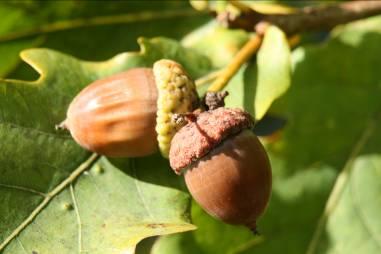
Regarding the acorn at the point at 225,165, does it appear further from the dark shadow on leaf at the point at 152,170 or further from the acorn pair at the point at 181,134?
the dark shadow on leaf at the point at 152,170

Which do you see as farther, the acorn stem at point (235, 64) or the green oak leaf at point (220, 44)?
the green oak leaf at point (220, 44)

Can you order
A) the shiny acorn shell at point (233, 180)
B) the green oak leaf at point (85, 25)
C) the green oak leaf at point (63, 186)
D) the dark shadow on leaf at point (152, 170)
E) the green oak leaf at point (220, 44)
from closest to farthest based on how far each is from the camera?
the shiny acorn shell at point (233, 180)
the green oak leaf at point (63, 186)
the dark shadow on leaf at point (152, 170)
the green oak leaf at point (220, 44)
the green oak leaf at point (85, 25)

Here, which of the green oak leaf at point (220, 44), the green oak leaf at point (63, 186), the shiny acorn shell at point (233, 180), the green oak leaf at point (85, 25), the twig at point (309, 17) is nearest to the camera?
the shiny acorn shell at point (233, 180)

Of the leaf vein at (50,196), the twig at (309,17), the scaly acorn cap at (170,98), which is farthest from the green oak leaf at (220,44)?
the leaf vein at (50,196)

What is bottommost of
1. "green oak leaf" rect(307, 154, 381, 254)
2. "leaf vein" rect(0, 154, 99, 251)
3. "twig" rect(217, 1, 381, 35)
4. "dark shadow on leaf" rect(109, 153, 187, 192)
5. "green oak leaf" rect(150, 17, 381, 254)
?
"green oak leaf" rect(307, 154, 381, 254)

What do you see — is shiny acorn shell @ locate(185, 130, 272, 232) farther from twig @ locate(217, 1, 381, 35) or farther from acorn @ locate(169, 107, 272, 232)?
twig @ locate(217, 1, 381, 35)

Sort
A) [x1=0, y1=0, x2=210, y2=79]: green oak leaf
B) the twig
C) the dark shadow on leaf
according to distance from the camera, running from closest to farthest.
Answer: the dark shadow on leaf
the twig
[x1=0, y1=0, x2=210, y2=79]: green oak leaf

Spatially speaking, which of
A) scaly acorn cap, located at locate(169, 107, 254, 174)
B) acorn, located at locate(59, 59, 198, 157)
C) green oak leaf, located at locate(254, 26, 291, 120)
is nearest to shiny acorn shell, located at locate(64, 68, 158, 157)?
acorn, located at locate(59, 59, 198, 157)
